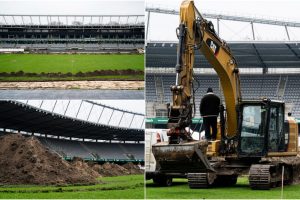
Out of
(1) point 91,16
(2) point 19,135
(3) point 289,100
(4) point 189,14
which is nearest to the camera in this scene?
(1) point 91,16

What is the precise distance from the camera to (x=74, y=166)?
16.6 metres

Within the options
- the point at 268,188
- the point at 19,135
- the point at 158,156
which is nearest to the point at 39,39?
the point at 19,135

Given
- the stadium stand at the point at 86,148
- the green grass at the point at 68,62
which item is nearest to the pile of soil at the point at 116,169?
the stadium stand at the point at 86,148

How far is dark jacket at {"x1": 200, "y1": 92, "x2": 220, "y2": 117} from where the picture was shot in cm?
1480

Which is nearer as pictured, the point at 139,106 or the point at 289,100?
the point at 139,106

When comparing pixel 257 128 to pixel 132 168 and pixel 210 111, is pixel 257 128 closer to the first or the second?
pixel 210 111

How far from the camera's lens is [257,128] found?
15.2m

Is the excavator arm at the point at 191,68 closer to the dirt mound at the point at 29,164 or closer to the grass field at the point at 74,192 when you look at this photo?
the grass field at the point at 74,192

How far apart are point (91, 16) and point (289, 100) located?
37.3 m

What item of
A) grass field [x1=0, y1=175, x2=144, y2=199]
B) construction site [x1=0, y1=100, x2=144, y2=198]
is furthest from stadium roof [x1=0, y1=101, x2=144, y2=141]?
grass field [x1=0, y1=175, x2=144, y2=199]

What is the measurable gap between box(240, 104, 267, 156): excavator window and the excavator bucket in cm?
330

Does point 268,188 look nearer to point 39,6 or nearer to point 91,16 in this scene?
point 91,16

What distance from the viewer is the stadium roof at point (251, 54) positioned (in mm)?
47438

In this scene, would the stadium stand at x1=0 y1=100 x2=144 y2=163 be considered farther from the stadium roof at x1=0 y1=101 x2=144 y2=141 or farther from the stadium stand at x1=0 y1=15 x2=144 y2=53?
the stadium stand at x1=0 y1=15 x2=144 y2=53
